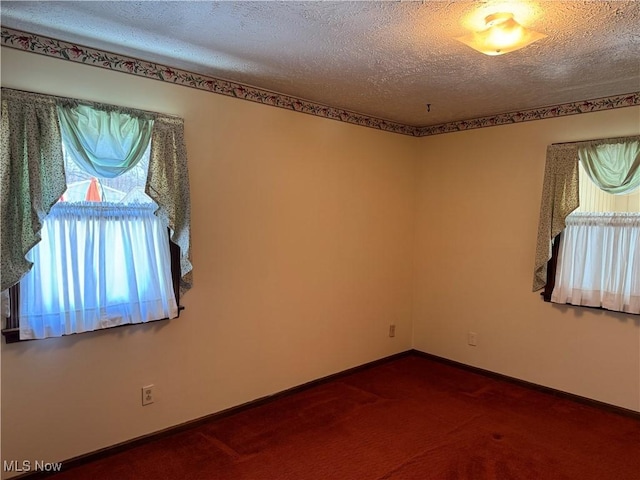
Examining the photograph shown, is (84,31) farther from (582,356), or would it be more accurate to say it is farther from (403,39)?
(582,356)

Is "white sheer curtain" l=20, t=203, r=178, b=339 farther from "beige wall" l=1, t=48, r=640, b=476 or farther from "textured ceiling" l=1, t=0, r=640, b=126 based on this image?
"textured ceiling" l=1, t=0, r=640, b=126

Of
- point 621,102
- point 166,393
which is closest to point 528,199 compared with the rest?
point 621,102

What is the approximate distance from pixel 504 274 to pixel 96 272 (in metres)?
3.25

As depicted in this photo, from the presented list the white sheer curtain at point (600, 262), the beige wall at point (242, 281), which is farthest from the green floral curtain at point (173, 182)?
the white sheer curtain at point (600, 262)

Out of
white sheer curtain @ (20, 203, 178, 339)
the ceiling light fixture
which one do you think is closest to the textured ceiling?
the ceiling light fixture

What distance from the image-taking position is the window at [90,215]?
2.23 meters

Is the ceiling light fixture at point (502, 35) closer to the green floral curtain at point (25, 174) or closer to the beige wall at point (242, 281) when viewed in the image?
the beige wall at point (242, 281)

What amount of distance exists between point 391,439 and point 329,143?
232 cm

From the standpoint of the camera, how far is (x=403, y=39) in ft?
7.39

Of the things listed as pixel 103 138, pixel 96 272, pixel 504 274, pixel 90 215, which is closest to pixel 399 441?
pixel 504 274

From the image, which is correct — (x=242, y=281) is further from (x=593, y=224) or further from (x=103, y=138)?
(x=593, y=224)

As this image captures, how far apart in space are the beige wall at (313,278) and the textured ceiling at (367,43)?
0.91 feet

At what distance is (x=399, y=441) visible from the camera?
2.86 m

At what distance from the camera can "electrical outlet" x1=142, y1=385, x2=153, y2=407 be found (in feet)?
9.09
